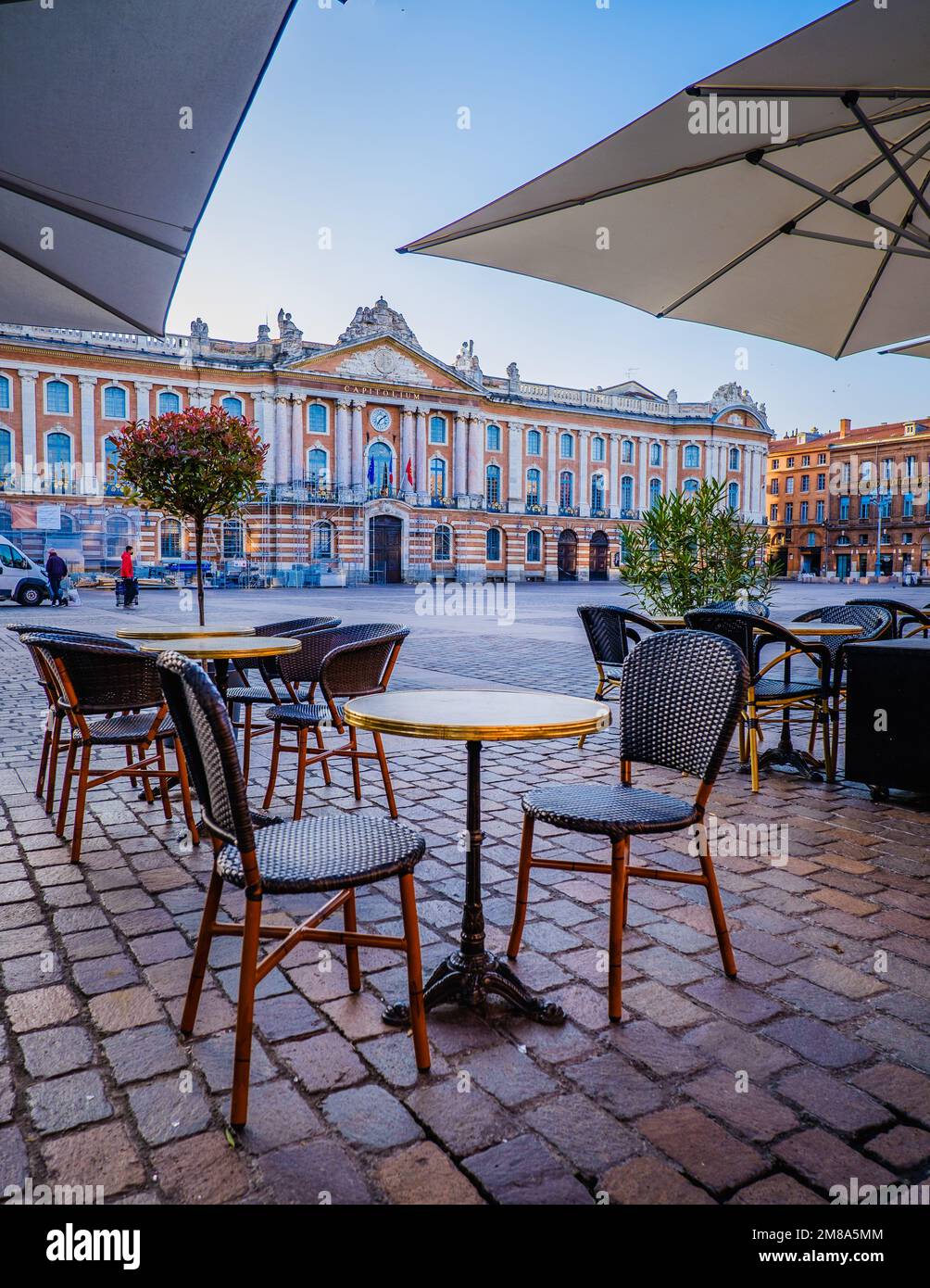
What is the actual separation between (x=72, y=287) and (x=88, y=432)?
35.6m

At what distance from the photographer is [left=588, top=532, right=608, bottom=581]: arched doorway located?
163 ft

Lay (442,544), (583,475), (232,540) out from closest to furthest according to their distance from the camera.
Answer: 1. (232,540)
2. (442,544)
3. (583,475)

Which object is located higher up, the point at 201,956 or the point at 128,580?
the point at 128,580

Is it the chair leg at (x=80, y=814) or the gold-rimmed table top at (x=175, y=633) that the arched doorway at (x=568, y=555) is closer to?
the gold-rimmed table top at (x=175, y=633)

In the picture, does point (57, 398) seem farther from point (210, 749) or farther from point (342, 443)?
point (210, 749)

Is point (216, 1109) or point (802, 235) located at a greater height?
point (802, 235)

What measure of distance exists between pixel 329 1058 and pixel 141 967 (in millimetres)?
747

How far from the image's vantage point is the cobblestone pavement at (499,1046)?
1633 millimetres

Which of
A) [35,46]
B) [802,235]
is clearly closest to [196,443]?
[35,46]

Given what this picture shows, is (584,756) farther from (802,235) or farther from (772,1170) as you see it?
(772,1170)

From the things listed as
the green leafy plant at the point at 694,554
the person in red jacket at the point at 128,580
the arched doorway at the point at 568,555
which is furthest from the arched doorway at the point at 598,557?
the green leafy plant at the point at 694,554

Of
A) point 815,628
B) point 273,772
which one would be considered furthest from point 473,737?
point 815,628

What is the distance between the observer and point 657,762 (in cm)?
261

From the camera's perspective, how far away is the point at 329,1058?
2.00 metres
